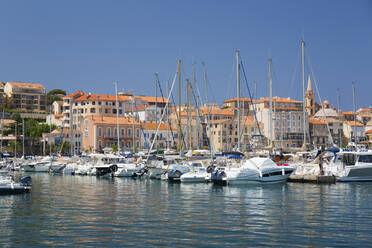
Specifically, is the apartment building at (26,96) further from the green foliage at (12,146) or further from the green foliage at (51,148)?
the green foliage at (51,148)

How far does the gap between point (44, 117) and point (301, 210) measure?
481 feet

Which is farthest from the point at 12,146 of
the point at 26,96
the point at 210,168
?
the point at 210,168

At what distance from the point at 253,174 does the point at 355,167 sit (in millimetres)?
9121

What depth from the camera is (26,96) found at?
579ft

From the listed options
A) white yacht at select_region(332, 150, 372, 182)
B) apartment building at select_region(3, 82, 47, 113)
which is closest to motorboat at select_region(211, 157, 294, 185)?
white yacht at select_region(332, 150, 372, 182)

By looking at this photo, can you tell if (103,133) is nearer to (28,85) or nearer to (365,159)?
(365,159)

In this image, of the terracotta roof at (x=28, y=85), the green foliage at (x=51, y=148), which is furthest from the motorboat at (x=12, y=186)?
the terracotta roof at (x=28, y=85)

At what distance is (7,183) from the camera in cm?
3300

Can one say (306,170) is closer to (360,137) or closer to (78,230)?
(78,230)

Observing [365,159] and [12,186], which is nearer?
[12,186]

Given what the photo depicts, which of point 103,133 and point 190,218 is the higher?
point 103,133

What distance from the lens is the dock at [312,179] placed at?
41562 mm

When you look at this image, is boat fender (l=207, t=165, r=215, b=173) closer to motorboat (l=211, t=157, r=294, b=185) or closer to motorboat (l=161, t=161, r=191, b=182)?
motorboat (l=161, t=161, r=191, b=182)

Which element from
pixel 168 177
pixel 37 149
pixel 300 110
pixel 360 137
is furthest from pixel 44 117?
pixel 168 177
